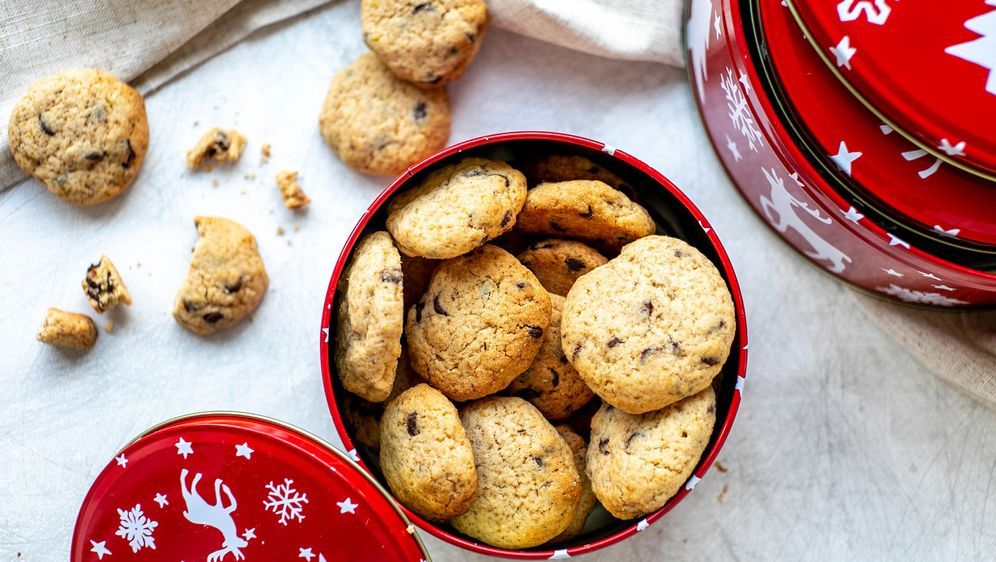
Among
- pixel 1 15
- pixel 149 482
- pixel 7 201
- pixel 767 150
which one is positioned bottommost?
pixel 149 482

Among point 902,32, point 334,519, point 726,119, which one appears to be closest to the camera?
point 902,32

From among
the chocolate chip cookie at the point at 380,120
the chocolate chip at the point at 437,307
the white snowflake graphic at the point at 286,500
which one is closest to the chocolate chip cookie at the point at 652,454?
the chocolate chip at the point at 437,307

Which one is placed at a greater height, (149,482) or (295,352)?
(149,482)

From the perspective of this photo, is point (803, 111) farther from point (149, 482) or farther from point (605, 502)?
point (149, 482)

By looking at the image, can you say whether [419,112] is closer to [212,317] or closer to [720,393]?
[212,317]

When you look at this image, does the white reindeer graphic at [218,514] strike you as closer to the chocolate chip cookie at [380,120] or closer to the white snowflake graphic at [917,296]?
the chocolate chip cookie at [380,120]

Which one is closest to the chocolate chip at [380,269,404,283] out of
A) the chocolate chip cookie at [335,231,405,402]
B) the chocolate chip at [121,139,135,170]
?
the chocolate chip cookie at [335,231,405,402]

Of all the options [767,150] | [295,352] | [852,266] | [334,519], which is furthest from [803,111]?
[295,352]
